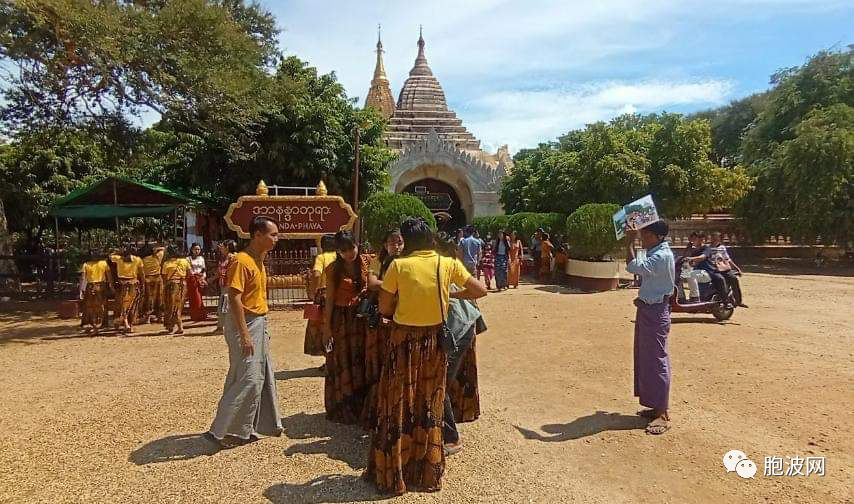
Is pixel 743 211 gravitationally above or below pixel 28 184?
below

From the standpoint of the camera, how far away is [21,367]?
21.6 feet

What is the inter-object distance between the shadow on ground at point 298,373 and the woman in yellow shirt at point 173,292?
3336 millimetres

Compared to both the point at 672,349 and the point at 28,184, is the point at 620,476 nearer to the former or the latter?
the point at 672,349

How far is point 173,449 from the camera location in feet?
12.7

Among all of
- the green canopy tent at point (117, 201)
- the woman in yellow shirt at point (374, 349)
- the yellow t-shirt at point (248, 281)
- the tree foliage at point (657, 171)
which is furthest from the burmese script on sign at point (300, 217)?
the tree foliage at point (657, 171)

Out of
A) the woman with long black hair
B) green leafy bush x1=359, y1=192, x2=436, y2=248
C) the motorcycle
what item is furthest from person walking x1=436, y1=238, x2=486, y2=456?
green leafy bush x1=359, y1=192, x2=436, y2=248

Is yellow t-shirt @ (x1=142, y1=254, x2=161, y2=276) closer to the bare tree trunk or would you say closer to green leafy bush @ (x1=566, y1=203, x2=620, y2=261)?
the bare tree trunk

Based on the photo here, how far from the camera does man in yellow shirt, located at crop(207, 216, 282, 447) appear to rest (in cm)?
371

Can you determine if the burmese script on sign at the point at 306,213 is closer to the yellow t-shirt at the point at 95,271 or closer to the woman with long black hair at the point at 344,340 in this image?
the yellow t-shirt at the point at 95,271

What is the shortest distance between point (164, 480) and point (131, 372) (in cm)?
323

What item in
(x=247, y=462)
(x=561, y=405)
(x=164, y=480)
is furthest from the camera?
(x=561, y=405)

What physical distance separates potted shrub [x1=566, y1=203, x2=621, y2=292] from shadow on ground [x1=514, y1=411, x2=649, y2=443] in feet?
27.4

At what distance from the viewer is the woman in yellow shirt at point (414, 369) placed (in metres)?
3.13

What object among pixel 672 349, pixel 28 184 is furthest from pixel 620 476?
pixel 28 184
